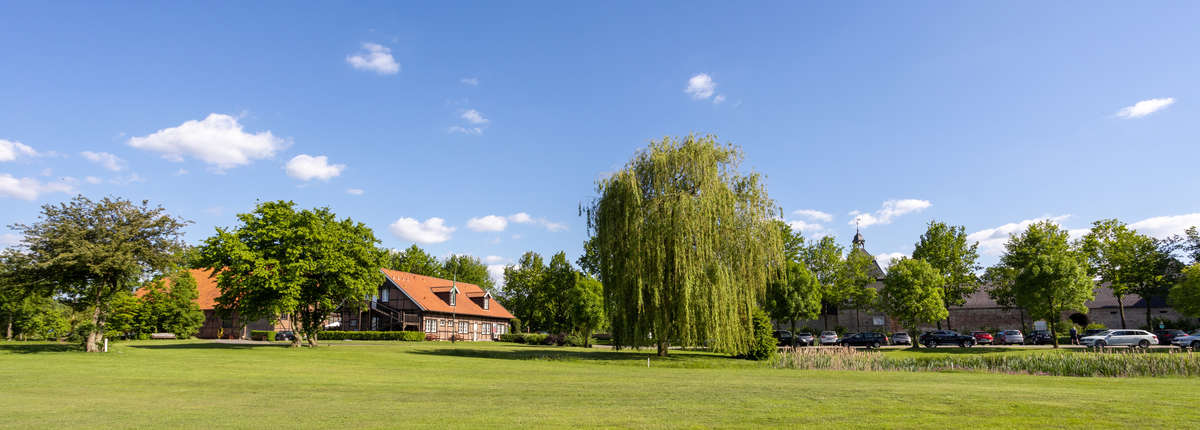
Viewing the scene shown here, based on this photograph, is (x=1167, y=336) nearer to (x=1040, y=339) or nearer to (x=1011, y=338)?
(x=1040, y=339)

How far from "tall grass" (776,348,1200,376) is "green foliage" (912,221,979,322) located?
34.6 meters

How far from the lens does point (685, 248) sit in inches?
1186

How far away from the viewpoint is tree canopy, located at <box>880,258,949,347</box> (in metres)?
46.6

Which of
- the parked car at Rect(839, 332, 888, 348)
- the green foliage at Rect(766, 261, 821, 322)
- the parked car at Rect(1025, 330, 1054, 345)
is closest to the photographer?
the parked car at Rect(839, 332, 888, 348)

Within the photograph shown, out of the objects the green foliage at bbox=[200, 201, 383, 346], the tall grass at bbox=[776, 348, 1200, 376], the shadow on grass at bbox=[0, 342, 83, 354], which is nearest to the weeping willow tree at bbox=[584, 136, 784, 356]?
the tall grass at bbox=[776, 348, 1200, 376]

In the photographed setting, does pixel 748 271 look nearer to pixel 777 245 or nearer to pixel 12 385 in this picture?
pixel 777 245

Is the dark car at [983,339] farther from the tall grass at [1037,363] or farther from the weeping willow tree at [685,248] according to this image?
the weeping willow tree at [685,248]

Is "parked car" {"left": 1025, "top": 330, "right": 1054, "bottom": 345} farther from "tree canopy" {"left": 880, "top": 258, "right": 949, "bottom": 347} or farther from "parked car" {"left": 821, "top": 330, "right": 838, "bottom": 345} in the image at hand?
"parked car" {"left": 821, "top": 330, "right": 838, "bottom": 345}

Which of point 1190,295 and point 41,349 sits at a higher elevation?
point 1190,295

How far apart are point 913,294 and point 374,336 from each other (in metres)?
43.4

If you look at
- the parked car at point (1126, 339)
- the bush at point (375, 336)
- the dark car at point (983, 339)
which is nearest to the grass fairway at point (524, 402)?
the parked car at point (1126, 339)

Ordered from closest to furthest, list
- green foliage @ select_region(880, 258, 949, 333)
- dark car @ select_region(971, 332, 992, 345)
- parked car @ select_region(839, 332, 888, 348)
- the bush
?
1. green foliage @ select_region(880, 258, 949, 333)
2. parked car @ select_region(839, 332, 888, 348)
3. dark car @ select_region(971, 332, 992, 345)
4. the bush

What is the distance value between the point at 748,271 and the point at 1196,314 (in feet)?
124

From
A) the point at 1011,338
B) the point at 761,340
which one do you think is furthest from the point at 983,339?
the point at 761,340
